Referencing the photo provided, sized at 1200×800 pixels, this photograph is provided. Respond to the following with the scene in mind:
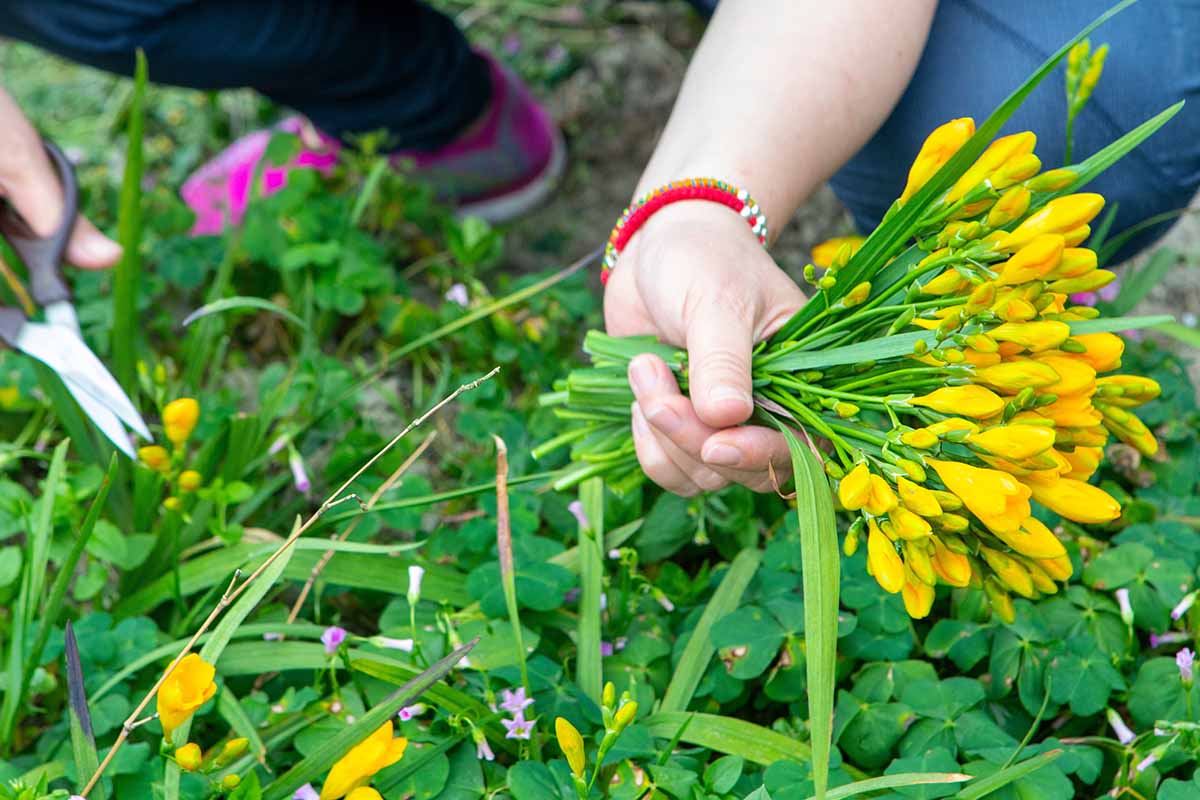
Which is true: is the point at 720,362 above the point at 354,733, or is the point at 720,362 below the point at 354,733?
above

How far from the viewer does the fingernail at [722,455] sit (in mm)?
985

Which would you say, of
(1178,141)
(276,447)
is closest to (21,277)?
(276,447)

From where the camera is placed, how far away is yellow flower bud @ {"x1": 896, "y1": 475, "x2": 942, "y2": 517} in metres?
0.78

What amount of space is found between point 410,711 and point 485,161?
145 centimetres

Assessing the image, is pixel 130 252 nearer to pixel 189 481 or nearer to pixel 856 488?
pixel 189 481

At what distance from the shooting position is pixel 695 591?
1270 millimetres

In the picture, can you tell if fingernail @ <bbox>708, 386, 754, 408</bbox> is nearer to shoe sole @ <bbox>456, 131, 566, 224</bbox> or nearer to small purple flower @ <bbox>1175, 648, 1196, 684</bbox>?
small purple flower @ <bbox>1175, 648, 1196, 684</bbox>

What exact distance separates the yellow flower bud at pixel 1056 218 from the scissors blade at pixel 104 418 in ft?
3.22

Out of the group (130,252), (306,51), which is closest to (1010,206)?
(130,252)

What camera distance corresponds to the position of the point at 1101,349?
2.94ft

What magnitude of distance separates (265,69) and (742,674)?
1478 mm

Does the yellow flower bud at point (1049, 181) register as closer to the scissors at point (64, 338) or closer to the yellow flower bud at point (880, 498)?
the yellow flower bud at point (880, 498)

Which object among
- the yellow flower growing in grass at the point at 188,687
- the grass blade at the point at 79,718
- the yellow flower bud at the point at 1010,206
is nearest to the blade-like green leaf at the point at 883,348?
the yellow flower bud at the point at 1010,206

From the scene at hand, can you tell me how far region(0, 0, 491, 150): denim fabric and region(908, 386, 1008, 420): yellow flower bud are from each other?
1.55 meters
